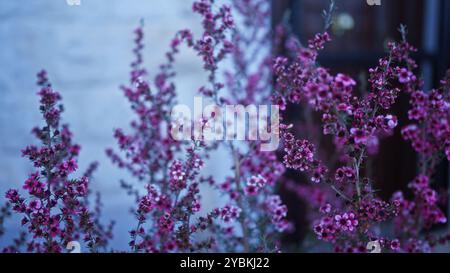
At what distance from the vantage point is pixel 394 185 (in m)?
4.18

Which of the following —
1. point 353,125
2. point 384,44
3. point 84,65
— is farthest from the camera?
point 384,44

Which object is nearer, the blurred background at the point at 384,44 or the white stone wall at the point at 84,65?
the white stone wall at the point at 84,65

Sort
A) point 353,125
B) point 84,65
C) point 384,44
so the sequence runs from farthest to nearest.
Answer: point 384,44
point 84,65
point 353,125

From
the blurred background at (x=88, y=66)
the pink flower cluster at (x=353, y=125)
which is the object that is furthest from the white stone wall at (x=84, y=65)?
the pink flower cluster at (x=353, y=125)

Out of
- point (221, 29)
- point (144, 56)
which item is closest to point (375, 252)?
point (221, 29)

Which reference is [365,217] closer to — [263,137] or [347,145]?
[347,145]

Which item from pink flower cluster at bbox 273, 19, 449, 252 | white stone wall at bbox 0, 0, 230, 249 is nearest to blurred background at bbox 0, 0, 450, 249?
white stone wall at bbox 0, 0, 230, 249

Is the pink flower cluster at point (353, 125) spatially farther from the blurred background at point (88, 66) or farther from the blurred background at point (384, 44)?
the blurred background at point (384, 44)

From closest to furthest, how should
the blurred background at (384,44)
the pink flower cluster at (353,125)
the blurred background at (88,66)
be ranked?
the pink flower cluster at (353,125) → the blurred background at (88,66) → the blurred background at (384,44)

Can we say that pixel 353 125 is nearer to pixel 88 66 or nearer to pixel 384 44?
pixel 88 66

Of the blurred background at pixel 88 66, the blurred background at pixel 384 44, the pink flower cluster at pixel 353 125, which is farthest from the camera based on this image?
the blurred background at pixel 384 44

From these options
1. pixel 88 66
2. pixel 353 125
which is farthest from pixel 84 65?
pixel 353 125

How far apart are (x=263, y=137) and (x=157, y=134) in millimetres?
507

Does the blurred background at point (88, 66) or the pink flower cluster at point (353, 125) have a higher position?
the blurred background at point (88, 66)
